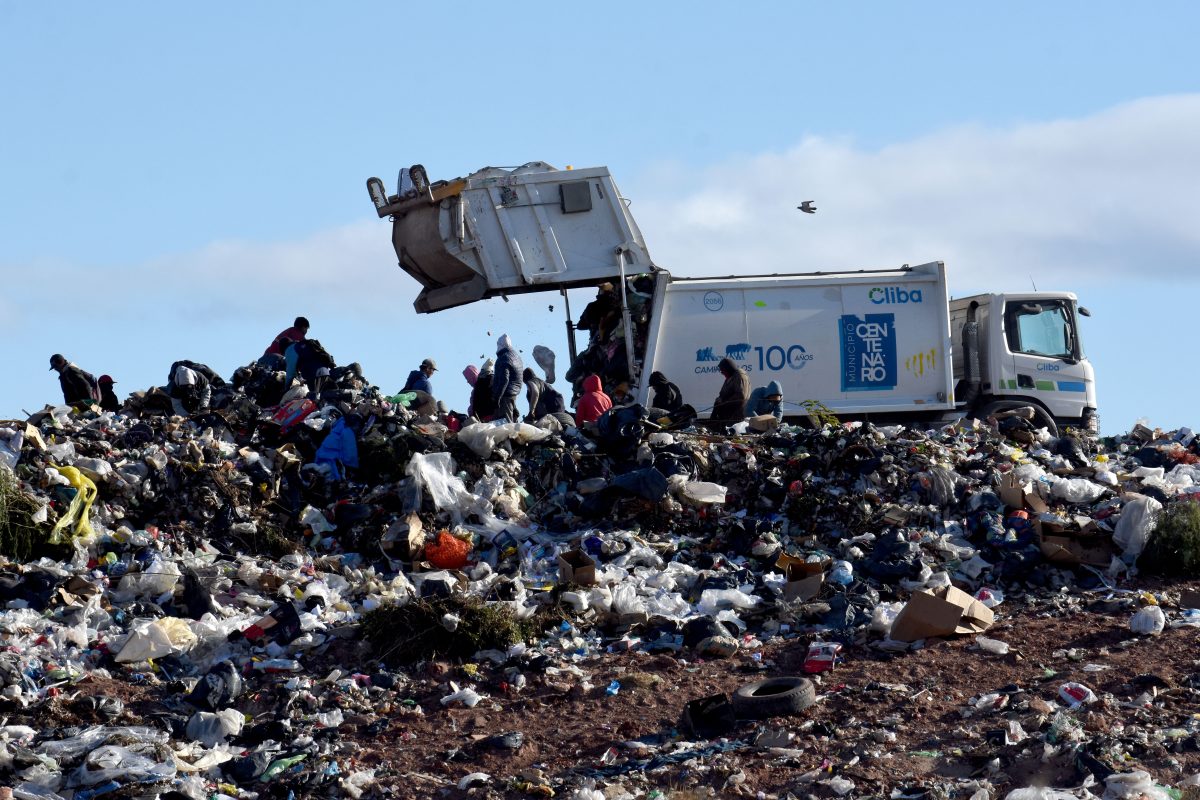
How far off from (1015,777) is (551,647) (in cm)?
290

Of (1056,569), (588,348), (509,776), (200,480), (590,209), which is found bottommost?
(509,776)

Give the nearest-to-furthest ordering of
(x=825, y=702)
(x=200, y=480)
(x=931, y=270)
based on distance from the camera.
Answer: (x=825, y=702) → (x=200, y=480) → (x=931, y=270)

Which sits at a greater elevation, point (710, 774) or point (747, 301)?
point (747, 301)

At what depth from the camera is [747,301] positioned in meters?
12.9

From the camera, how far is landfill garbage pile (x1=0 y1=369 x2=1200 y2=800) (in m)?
6.54

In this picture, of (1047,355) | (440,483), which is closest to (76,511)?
(440,483)

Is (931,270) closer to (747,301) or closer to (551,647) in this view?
(747,301)

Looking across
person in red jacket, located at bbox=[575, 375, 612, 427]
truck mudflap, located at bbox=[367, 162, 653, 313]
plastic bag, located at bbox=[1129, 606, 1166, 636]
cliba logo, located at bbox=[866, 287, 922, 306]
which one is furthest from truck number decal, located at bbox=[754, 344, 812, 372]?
plastic bag, located at bbox=[1129, 606, 1166, 636]

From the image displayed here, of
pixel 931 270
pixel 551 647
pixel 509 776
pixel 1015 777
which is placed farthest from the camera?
pixel 931 270

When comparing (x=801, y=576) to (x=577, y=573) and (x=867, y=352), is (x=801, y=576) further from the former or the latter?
(x=867, y=352)

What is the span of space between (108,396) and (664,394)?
16.5 feet

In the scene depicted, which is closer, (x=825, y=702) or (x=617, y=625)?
(x=825, y=702)

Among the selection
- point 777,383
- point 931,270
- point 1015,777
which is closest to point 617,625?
point 1015,777

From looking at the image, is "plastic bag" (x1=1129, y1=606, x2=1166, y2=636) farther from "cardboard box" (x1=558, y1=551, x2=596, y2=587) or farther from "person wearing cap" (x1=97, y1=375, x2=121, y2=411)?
"person wearing cap" (x1=97, y1=375, x2=121, y2=411)
